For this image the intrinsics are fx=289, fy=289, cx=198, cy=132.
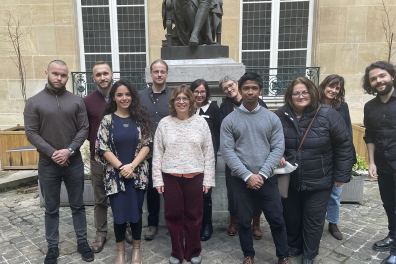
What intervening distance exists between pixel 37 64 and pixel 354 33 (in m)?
9.54

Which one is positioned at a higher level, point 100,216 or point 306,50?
point 306,50

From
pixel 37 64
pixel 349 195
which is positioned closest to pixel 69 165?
pixel 349 195

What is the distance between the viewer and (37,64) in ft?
29.0

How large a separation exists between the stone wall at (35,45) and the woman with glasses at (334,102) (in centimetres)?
774

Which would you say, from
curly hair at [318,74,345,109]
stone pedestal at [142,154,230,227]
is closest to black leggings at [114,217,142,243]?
stone pedestal at [142,154,230,227]

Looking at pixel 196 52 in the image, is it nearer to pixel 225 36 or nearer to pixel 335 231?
pixel 335 231

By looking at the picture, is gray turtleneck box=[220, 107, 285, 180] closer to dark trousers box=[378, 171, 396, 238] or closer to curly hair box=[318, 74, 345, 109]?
curly hair box=[318, 74, 345, 109]

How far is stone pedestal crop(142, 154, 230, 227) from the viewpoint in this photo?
373 cm

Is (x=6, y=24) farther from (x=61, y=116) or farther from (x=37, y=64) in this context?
(x=61, y=116)

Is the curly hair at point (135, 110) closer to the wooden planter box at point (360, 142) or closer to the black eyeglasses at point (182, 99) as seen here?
the black eyeglasses at point (182, 99)

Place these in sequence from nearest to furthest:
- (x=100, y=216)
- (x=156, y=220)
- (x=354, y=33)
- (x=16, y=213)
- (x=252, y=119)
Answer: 1. (x=252, y=119)
2. (x=100, y=216)
3. (x=156, y=220)
4. (x=16, y=213)
5. (x=354, y=33)

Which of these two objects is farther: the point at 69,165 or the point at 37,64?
the point at 37,64

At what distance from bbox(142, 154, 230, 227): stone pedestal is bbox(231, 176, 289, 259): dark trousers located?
0.92 metres

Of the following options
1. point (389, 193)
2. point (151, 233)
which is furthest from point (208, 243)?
point (389, 193)
